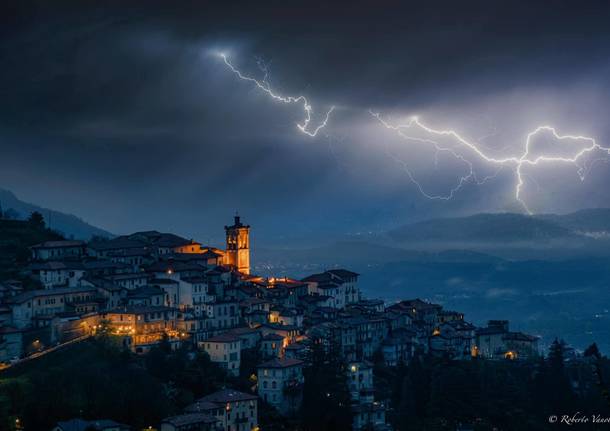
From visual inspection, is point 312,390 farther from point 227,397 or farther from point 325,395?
point 227,397

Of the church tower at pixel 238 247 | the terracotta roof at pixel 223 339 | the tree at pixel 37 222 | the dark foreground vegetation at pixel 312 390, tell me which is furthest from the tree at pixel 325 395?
the tree at pixel 37 222

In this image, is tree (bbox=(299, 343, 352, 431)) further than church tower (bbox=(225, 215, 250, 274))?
No

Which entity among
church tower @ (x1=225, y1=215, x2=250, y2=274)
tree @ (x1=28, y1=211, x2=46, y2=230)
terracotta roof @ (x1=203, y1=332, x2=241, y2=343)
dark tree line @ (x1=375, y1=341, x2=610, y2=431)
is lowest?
dark tree line @ (x1=375, y1=341, x2=610, y2=431)

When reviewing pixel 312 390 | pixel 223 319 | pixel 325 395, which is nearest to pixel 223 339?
pixel 223 319

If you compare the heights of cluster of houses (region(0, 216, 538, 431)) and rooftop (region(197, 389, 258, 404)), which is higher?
cluster of houses (region(0, 216, 538, 431))

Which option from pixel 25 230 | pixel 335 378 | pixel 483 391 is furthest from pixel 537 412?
pixel 25 230

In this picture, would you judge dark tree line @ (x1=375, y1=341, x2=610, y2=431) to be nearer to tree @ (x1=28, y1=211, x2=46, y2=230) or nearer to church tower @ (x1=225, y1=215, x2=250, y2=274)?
church tower @ (x1=225, y1=215, x2=250, y2=274)

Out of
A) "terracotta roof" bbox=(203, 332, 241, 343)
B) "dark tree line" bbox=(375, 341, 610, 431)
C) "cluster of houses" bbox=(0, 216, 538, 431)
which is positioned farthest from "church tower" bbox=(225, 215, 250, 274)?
"terracotta roof" bbox=(203, 332, 241, 343)

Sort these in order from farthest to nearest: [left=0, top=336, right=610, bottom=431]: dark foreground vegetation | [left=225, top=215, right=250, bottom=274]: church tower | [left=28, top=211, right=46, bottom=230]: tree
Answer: [left=225, top=215, right=250, bottom=274]: church tower → [left=28, top=211, right=46, bottom=230]: tree → [left=0, top=336, right=610, bottom=431]: dark foreground vegetation
